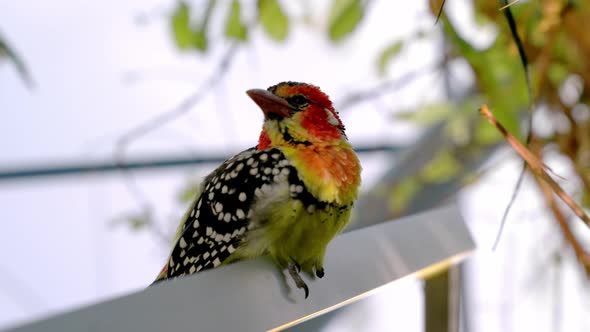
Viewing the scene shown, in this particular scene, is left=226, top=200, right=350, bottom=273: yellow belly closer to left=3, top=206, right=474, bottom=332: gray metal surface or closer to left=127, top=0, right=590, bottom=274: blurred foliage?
left=3, top=206, right=474, bottom=332: gray metal surface

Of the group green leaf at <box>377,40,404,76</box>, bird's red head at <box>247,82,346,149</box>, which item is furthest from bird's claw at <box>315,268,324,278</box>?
green leaf at <box>377,40,404,76</box>

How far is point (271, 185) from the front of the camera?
480 mm

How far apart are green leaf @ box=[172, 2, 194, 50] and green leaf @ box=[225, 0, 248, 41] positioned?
2.5 inches

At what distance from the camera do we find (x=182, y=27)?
2.43 ft

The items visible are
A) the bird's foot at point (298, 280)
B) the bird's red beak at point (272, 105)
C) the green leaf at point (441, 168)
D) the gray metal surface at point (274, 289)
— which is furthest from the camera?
the green leaf at point (441, 168)

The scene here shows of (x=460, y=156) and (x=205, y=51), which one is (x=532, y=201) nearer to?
(x=460, y=156)

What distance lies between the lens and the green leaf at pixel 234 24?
0.68m

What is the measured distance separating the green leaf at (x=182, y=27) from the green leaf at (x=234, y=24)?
64 mm

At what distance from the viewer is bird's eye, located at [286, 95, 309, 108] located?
0.54 m

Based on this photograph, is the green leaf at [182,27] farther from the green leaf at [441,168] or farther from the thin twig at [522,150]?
the green leaf at [441,168]

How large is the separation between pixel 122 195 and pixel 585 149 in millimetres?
1093

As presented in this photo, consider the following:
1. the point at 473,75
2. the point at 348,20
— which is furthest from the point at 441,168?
the point at 348,20

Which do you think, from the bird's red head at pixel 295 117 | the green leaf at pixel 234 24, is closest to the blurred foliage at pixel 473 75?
the green leaf at pixel 234 24

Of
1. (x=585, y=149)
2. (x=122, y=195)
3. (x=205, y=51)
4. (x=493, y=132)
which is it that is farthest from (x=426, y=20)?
(x=122, y=195)
